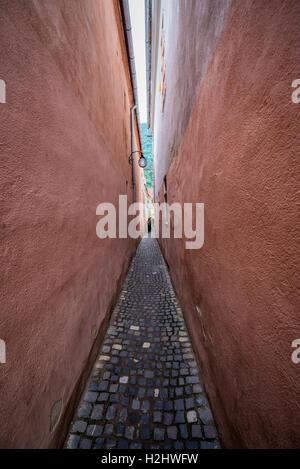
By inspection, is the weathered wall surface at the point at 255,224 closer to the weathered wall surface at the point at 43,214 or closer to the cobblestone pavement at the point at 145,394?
the cobblestone pavement at the point at 145,394

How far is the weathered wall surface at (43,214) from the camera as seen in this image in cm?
104

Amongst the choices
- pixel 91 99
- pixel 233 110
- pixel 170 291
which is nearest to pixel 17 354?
pixel 233 110

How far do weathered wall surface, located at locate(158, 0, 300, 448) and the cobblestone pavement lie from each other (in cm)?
34

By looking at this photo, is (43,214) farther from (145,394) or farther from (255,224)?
(145,394)

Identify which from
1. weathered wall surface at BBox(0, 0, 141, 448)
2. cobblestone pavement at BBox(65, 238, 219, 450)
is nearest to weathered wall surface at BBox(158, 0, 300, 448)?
cobblestone pavement at BBox(65, 238, 219, 450)

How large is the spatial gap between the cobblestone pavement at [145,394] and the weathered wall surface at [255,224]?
0.34 m

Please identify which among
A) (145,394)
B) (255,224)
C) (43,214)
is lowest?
(145,394)

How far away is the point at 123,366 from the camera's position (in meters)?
2.39

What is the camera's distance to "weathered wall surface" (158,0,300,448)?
82 centimetres

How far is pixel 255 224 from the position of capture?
108 centimetres

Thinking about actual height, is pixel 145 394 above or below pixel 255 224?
below

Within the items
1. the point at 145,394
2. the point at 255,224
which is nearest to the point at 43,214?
the point at 255,224

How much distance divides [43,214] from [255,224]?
1566mm

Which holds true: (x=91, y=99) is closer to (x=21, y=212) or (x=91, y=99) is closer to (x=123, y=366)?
(x=21, y=212)
